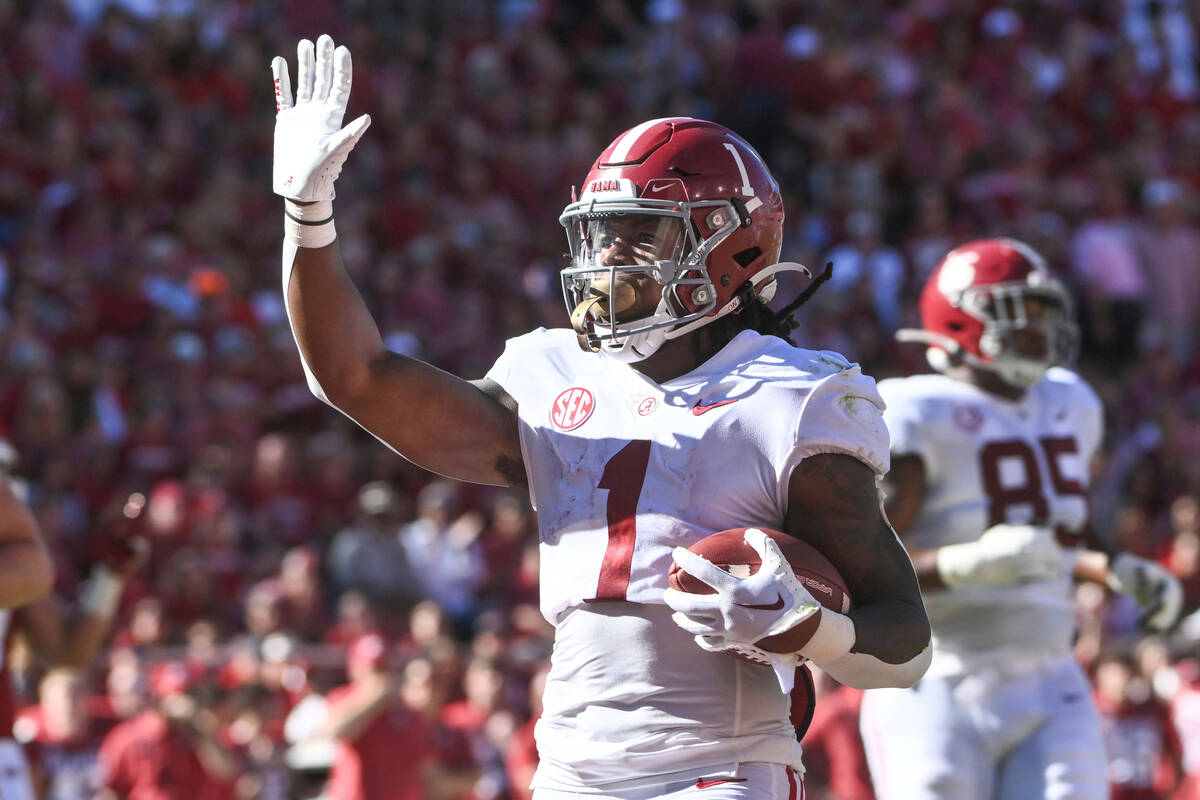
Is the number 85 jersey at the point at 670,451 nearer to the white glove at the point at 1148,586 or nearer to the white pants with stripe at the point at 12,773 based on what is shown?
the white pants with stripe at the point at 12,773

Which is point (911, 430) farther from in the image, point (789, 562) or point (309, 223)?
point (309, 223)

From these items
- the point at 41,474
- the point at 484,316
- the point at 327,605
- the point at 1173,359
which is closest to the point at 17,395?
the point at 41,474

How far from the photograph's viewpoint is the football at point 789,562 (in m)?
2.62

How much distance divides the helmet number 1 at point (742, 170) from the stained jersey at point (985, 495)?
1605mm

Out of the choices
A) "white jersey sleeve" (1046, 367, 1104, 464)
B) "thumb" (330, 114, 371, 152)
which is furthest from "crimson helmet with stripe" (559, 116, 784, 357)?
"white jersey sleeve" (1046, 367, 1104, 464)

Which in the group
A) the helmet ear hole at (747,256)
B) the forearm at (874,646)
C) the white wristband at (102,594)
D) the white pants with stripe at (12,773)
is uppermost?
the helmet ear hole at (747,256)

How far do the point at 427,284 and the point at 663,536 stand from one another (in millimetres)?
7442

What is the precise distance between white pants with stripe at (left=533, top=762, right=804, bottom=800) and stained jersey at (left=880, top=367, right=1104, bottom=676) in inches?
69.3

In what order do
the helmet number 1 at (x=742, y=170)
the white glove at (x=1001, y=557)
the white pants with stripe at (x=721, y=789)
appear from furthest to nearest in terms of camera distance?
the white glove at (x=1001, y=557) < the helmet number 1 at (x=742, y=170) < the white pants with stripe at (x=721, y=789)

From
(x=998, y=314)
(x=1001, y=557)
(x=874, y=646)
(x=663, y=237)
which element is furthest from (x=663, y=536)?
(x=998, y=314)

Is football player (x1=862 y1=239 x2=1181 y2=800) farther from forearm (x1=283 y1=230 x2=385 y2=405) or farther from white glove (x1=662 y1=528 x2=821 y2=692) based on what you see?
forearm (x1=283 y1=230 x2=385 y2=405)

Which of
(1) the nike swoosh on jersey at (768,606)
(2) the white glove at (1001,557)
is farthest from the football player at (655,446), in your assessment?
(2) the white glove at (1001,557)

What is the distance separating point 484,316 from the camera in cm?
1020

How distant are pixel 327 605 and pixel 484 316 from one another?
95.8 inches
